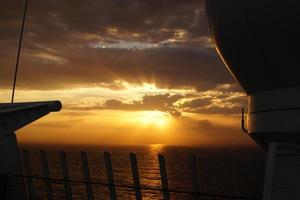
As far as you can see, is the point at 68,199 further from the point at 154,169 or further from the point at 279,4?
the point at 154,169

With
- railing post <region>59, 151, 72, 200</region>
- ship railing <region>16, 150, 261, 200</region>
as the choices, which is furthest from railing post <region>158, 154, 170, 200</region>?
railing post <region>59, 151, 72, 200</region>

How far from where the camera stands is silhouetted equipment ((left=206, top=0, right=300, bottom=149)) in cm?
927

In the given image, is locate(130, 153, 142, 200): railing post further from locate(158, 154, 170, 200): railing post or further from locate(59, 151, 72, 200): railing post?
locate(59, 151, 72, 200): railing post

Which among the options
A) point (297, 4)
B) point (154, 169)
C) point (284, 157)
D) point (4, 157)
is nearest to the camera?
point (284, 157)

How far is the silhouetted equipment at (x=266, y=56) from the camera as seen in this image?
30.4ft

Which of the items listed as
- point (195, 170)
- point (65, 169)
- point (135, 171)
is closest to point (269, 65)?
point (195, 170)

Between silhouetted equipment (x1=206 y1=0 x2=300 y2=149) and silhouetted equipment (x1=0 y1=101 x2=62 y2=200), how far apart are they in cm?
702

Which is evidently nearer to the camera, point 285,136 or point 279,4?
point 279,4

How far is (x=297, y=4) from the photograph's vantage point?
895cm

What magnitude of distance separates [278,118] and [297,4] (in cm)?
255

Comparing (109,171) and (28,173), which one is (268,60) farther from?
(28,173)

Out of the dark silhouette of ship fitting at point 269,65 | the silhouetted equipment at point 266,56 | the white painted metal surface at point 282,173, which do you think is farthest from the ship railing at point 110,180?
the silhouetted equipment at point 266,56

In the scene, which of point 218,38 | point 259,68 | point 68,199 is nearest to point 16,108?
point 68,199

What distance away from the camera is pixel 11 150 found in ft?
46.9
